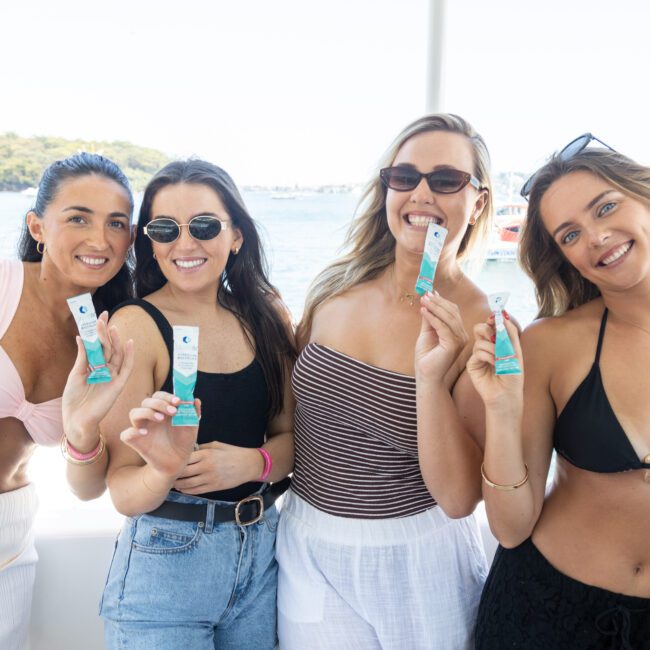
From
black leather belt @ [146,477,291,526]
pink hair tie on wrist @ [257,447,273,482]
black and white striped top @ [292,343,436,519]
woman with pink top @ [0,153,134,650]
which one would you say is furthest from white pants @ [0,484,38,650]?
black and white striped top @ [292,343,436,519]

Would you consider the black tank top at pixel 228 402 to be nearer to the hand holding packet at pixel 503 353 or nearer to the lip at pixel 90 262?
the lip at pixel 90 262

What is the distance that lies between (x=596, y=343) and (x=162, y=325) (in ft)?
3.49

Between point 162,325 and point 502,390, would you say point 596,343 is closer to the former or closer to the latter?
point 502,390

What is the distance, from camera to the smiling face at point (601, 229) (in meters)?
1.30

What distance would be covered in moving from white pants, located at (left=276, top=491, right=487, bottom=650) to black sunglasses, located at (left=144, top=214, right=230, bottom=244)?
2.61 ft

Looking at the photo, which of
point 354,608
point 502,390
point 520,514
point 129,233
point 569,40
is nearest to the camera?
point 502,390

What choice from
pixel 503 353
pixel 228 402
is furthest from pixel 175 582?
pixel 503 353

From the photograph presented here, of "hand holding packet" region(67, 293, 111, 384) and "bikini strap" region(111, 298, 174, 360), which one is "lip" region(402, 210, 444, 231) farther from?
"hand holding packet" region(67, 293, 111, 384)

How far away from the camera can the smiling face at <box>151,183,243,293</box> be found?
1.49 metres

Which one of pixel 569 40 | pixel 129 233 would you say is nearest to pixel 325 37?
pixel 569 40

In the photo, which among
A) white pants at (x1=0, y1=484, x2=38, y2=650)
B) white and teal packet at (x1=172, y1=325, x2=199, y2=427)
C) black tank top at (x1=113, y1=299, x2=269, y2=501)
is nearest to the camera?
white and teal packet at (x1=172, y1=325, x2=199, y2=427)

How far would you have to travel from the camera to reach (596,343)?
1.40 metres

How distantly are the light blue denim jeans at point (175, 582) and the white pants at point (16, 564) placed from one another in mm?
444

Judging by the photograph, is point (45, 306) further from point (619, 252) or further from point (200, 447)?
point (619, 252)
